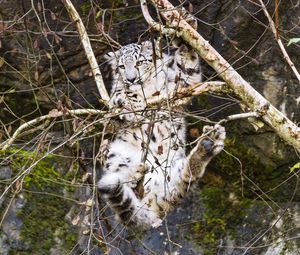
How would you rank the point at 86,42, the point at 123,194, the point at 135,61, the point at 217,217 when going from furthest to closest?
the point at 217,217 < the point at 135,61 < the point at 123,194 < the point at 86,42

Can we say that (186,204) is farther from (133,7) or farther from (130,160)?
(133,7)

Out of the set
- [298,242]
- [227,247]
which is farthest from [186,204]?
[298,242]

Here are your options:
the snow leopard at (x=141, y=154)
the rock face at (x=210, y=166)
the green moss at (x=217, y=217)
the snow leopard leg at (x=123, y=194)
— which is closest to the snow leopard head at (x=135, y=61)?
the snow leopard at (x=141, y=154)

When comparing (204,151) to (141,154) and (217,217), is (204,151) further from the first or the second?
(217,217)

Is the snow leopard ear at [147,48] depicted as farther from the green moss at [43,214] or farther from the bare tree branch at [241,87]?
the green moss at [43,214]

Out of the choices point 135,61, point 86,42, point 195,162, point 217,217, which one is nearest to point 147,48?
point 135,61

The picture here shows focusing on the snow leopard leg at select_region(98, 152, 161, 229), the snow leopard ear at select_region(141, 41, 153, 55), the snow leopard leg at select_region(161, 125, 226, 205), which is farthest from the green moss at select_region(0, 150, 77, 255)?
the snow leopard ear at select_region(141, 41, 153, 55)

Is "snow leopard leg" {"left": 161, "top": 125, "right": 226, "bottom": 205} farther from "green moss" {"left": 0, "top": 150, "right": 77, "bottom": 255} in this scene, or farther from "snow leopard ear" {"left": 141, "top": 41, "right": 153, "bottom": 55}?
"green moss" {"left": 0, "top": 150, "right": 77, "bottom": 255}

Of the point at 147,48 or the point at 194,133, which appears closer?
the point at 147,48

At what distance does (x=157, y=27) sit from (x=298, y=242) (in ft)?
6.87

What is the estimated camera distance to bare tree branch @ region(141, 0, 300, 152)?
424 cm

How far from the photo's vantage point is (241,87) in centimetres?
432

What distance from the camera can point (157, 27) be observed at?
180 inches

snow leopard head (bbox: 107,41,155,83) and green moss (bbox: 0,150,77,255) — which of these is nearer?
snow leopard head (bbox: 107,41,155,83)
